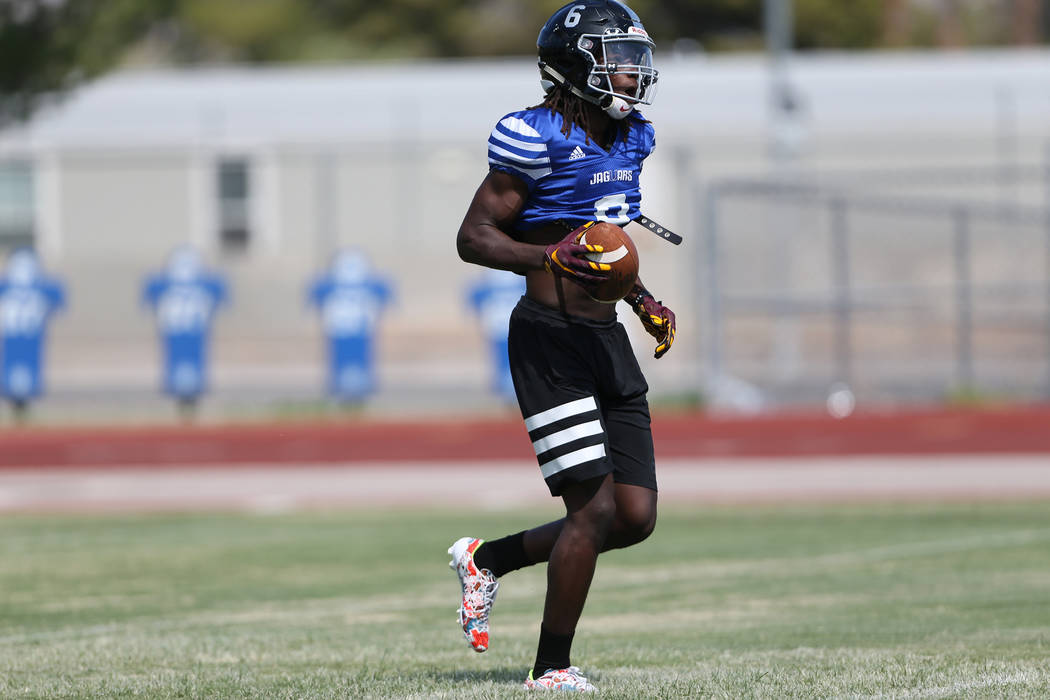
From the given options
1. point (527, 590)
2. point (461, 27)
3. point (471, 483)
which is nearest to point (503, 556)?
point (527, 590)

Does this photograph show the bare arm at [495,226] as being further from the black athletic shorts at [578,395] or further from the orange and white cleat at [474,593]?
the orange and white cleat at [474,593]

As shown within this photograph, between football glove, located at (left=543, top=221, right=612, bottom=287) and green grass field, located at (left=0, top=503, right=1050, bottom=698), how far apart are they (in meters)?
1.28

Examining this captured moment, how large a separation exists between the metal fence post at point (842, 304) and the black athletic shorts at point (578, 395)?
11.7m

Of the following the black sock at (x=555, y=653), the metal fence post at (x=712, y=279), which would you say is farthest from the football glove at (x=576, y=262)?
the metal fence post at (x=712, y=279)

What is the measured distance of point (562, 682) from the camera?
17.6 ft

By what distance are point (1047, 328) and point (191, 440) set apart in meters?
8.58

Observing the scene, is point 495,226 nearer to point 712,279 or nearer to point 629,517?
point 629,517

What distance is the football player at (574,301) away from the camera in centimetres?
541

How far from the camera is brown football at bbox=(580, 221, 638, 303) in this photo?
205 inches

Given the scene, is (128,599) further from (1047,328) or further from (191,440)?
(1047,328)

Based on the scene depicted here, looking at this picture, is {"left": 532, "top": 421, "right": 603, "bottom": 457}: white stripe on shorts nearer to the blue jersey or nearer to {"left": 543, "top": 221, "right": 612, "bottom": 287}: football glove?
{"left": 543, "top": 221, "right": 612, "bottom": 287}: football glove

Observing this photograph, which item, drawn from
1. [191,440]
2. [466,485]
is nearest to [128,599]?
[466,485]

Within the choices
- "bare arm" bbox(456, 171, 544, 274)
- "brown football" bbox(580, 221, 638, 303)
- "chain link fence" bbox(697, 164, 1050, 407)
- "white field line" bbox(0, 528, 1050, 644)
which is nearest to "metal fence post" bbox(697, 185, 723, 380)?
"chain link fence" bbox(697, 164, 1050, 407)

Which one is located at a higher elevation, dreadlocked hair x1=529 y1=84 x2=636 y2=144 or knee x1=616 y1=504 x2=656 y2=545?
dreadlocked hair x1=529 y1=84 x2=636 y2=144
